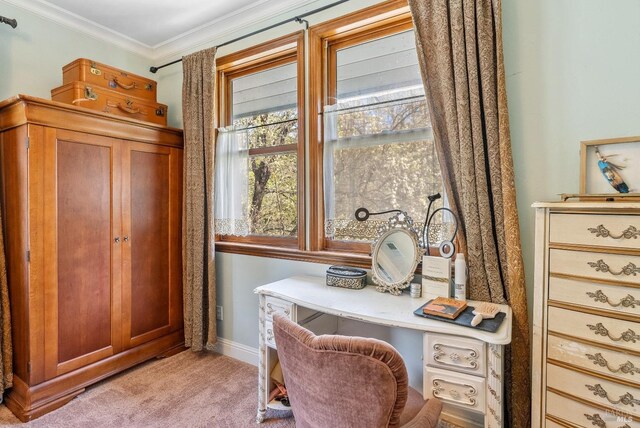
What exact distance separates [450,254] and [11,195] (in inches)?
101

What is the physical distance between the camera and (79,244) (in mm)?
2127

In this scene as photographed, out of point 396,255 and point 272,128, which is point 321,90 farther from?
point 396,255

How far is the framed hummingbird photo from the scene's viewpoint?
4.39 feet

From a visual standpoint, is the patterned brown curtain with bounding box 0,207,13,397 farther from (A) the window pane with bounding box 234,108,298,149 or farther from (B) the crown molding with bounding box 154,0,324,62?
(B) the crown molding with bounding box 154,0,324,62

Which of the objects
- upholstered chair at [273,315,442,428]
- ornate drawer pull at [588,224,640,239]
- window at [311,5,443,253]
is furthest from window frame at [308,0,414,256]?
ornate drawer pull at [588,224,640,239]

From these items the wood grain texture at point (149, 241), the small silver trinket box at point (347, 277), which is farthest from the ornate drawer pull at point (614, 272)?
the wood grain texture at point (149, 241)

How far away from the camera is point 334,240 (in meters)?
2.25

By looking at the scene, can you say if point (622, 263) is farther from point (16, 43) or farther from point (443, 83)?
point (16, 43)

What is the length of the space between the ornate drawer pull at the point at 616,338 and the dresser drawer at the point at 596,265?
6.6 inches

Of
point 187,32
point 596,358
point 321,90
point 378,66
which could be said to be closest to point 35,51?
point 187,32

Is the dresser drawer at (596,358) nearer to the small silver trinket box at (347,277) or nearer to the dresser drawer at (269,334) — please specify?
the small silver trinket box at (347,277)

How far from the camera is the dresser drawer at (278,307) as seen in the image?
5.83ft

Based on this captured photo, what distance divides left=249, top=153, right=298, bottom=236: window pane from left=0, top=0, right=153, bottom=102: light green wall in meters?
1.62

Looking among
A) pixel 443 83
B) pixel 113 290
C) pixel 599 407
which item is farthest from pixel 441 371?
pixel 113 290
